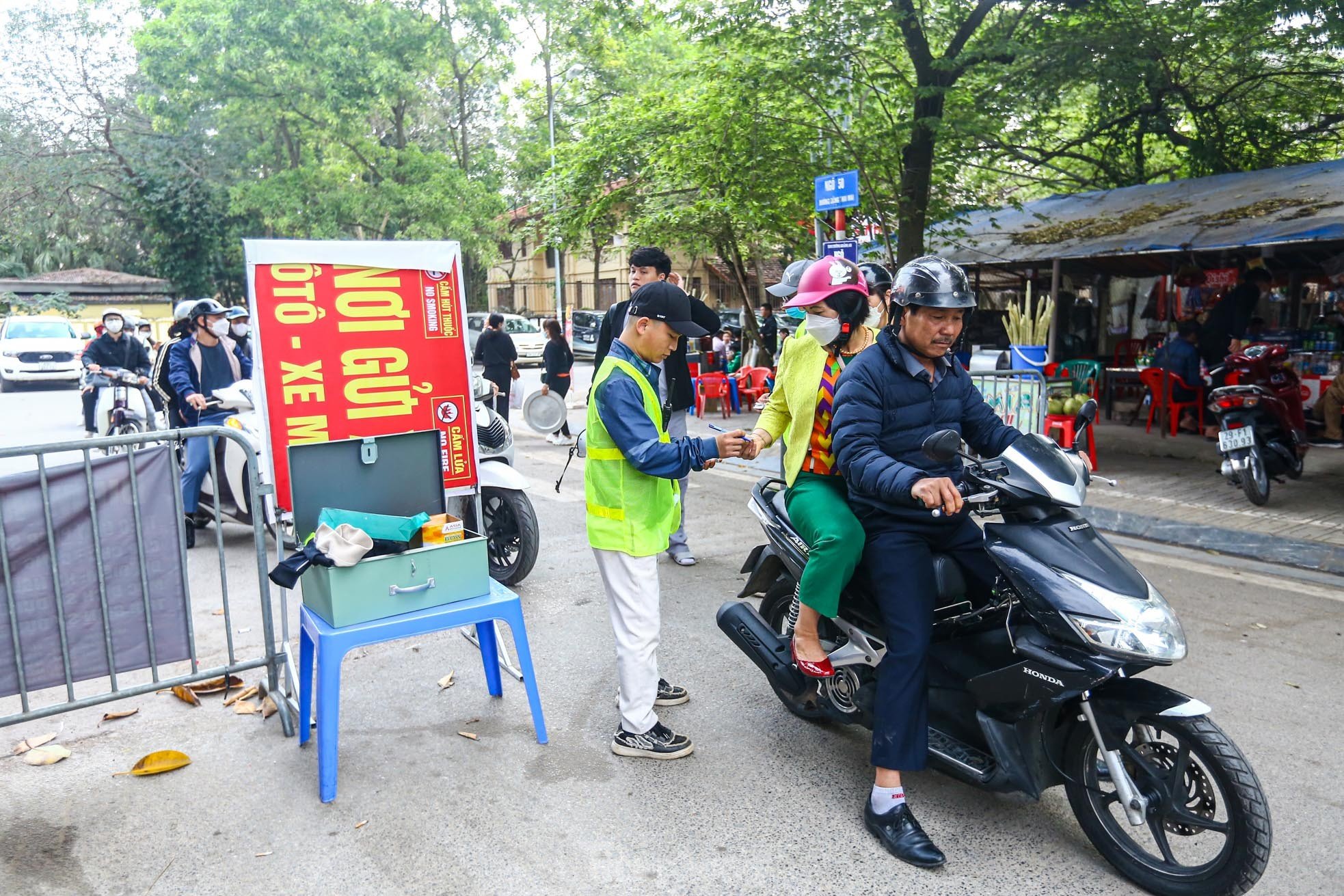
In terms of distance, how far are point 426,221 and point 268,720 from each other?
25.1 metres

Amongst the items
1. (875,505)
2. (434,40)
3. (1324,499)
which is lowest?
(1324,499)

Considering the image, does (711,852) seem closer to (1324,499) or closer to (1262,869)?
(1262,869)

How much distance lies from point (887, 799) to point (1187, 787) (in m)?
0.83

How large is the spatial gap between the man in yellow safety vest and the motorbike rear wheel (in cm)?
46

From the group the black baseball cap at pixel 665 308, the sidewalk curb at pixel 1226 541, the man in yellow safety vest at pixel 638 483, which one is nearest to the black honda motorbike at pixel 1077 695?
the man in yellow safety vest at pixel 638 483

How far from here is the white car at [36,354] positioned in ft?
69.4

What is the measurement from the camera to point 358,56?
82.6 ft

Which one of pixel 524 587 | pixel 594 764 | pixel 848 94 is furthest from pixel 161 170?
pixel 594 764

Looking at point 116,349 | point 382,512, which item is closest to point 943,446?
point 382,512

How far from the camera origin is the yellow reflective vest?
3.47 meters

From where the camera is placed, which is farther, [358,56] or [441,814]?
[358,56]

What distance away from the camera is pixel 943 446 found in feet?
8.68

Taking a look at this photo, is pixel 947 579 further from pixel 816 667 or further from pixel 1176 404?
pixel 1176 404

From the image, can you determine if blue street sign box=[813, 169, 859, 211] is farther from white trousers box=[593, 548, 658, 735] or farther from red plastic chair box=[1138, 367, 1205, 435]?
white trousers box=[593, 548, 658, 735]
